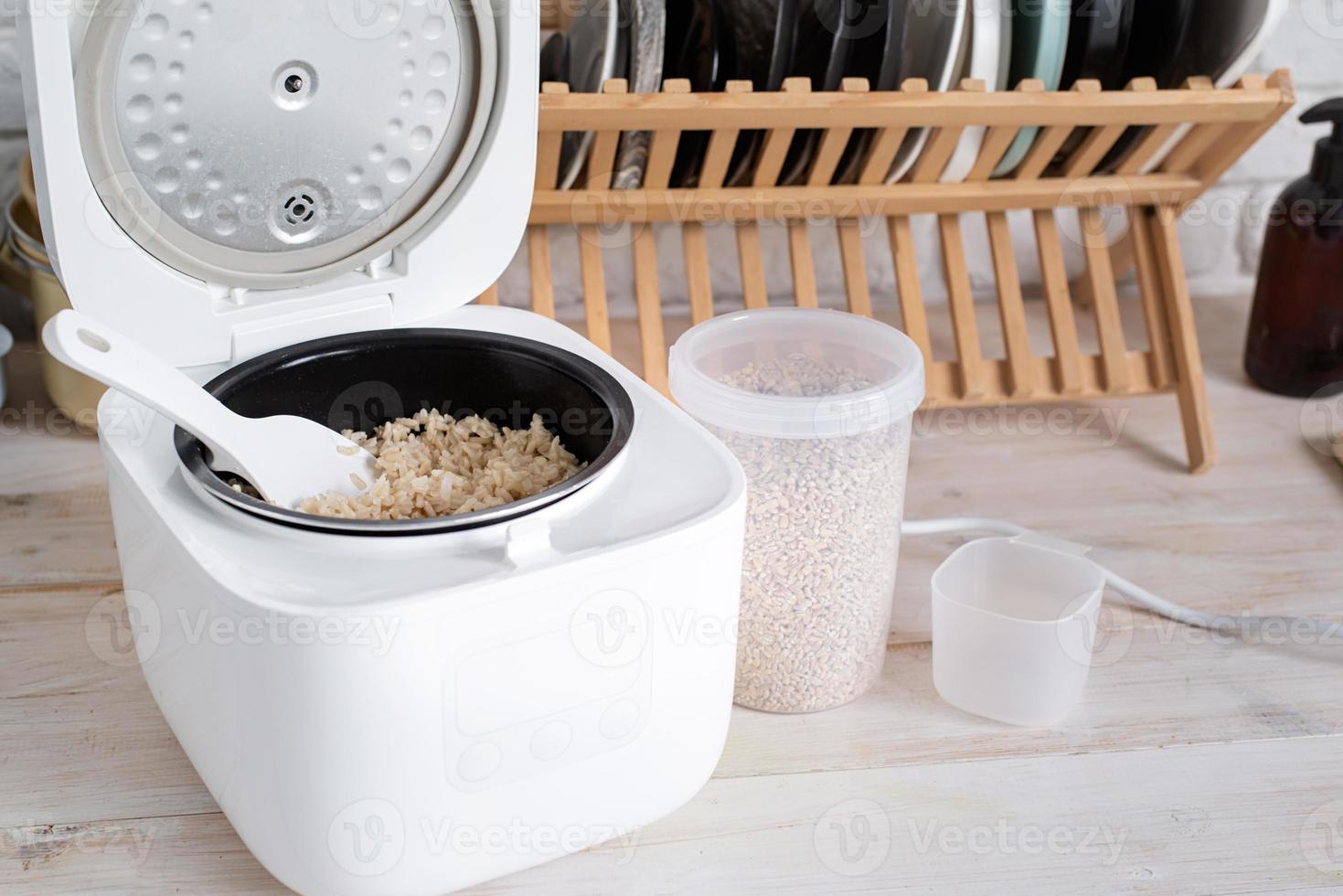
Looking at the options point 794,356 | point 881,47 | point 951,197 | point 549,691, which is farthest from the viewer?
point 951,197

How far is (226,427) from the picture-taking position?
2.47 ft

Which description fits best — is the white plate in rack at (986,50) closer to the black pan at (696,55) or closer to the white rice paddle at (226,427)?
the black pan at (696,55)

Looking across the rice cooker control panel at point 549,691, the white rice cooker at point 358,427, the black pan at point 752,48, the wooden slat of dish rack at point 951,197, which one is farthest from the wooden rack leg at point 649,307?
the rice cooker control panel at point 549,691

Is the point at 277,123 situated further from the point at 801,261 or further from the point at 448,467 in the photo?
the point at 801,261

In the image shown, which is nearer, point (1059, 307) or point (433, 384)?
point (433, 384)

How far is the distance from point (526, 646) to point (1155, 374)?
0.87 meters

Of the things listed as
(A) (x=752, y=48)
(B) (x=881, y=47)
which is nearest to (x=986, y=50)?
(B) (x=881, y=47)

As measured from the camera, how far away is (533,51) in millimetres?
850

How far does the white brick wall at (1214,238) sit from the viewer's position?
1539mm

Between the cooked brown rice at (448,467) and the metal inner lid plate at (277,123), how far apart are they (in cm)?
12

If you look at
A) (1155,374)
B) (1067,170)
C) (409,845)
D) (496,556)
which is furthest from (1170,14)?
(409,845)

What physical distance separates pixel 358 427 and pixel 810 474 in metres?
0.30

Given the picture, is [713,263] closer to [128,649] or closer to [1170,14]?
[1170,14]

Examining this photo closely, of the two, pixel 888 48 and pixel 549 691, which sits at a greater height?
pixel 888 48
